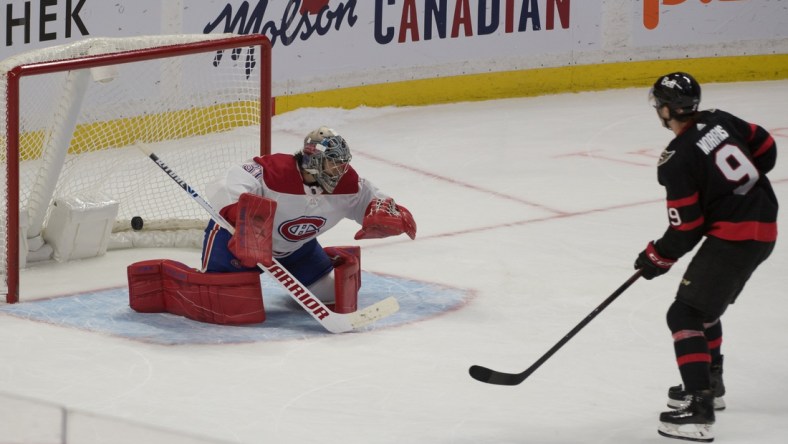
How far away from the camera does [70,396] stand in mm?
3750

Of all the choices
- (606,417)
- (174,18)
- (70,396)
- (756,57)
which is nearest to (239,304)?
(70,396)

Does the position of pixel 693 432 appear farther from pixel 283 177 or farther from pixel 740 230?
pixel 283 177

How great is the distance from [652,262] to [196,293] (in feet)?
5.23

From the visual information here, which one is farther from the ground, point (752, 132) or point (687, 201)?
point (752, 132)

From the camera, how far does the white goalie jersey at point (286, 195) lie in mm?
4406

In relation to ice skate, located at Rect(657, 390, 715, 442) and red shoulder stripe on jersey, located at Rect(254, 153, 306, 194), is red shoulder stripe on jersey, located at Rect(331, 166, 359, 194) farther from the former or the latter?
ice skate, located at Rect(657, 390, 715, 442)

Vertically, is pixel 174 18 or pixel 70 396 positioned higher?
pixel 174 18

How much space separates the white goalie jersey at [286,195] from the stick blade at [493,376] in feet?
3.23

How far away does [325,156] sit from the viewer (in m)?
4.34

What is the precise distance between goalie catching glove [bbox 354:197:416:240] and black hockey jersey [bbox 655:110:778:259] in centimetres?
120

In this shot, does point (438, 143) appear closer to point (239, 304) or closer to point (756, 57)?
point (756, 57)

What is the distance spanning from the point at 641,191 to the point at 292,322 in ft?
8.43

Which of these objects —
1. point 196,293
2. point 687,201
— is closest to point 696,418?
point 687,201

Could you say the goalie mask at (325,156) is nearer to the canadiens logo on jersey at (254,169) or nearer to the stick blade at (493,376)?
the canadiens logo on jersey at (254,169)
